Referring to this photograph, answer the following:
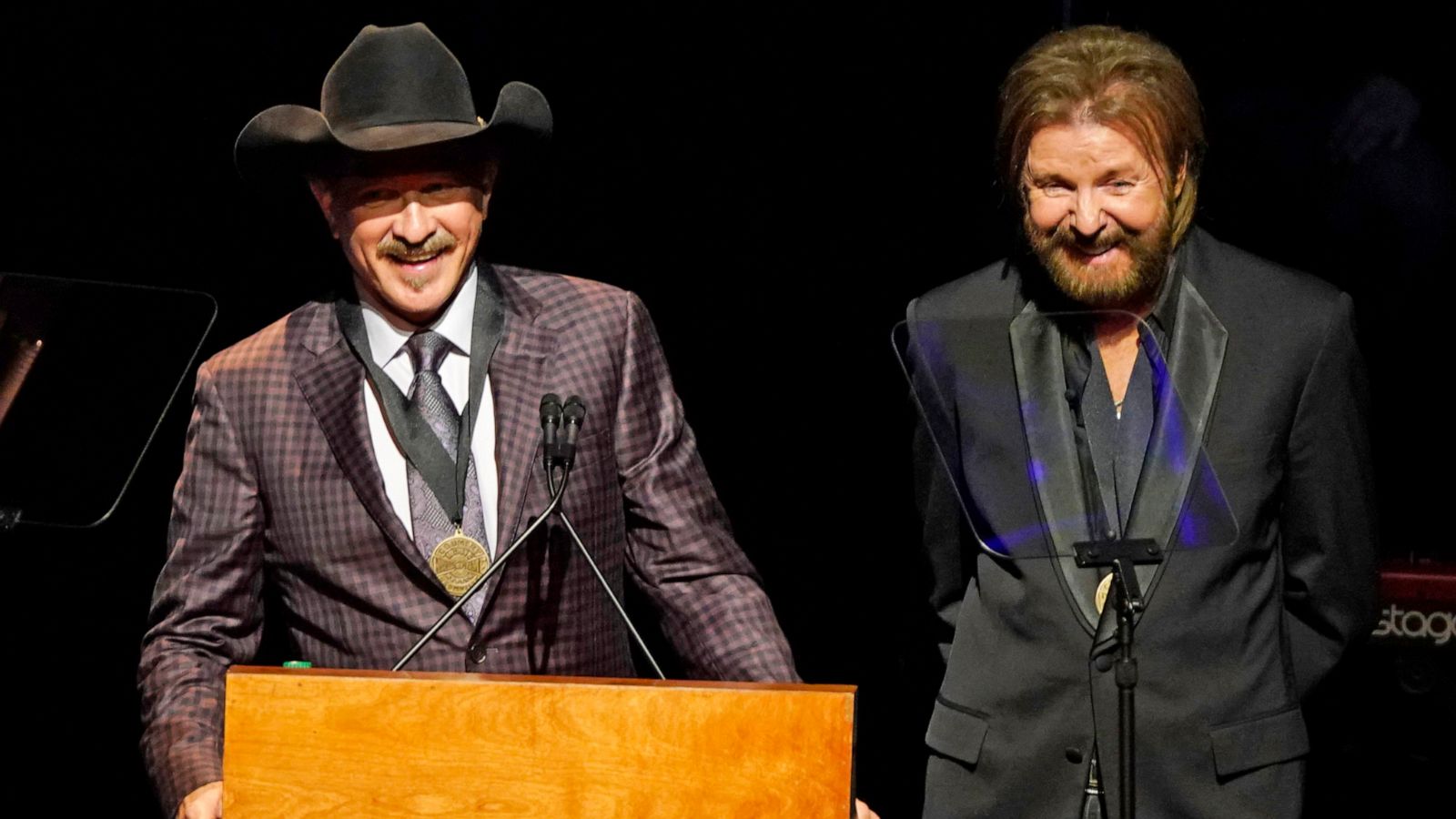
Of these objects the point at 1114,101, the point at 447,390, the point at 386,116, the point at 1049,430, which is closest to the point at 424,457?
the point at 447,390

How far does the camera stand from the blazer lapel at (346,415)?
3109mm

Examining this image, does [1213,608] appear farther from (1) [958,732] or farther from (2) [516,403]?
(2) [516,403]

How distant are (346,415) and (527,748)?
101 cm

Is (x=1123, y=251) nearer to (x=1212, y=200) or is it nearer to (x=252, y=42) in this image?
(x=1212, y=200)

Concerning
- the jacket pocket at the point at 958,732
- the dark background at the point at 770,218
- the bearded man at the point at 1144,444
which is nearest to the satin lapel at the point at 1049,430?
the bearded man at the point at 1144,444

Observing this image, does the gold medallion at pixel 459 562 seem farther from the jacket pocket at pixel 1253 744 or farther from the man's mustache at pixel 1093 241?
the jacket pocket at pixel 1253 744

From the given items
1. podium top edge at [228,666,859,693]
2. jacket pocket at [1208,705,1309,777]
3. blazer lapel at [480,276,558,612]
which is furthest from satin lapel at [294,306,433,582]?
jacket pocket at [1208,705,1309,777]

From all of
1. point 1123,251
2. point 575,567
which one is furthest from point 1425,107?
point 575,567

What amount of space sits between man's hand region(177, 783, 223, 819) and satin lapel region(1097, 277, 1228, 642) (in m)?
1.28

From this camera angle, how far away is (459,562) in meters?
3.09

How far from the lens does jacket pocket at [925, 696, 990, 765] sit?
3127mm

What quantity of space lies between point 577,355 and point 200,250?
141cm

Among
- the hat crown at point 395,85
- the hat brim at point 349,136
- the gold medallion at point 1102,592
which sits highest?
the hat crown at point 395,85

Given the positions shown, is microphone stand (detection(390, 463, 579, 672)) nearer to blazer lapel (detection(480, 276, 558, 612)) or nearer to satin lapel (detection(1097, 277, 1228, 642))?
blazer lapel (detection(480, 276, 558, 612))
